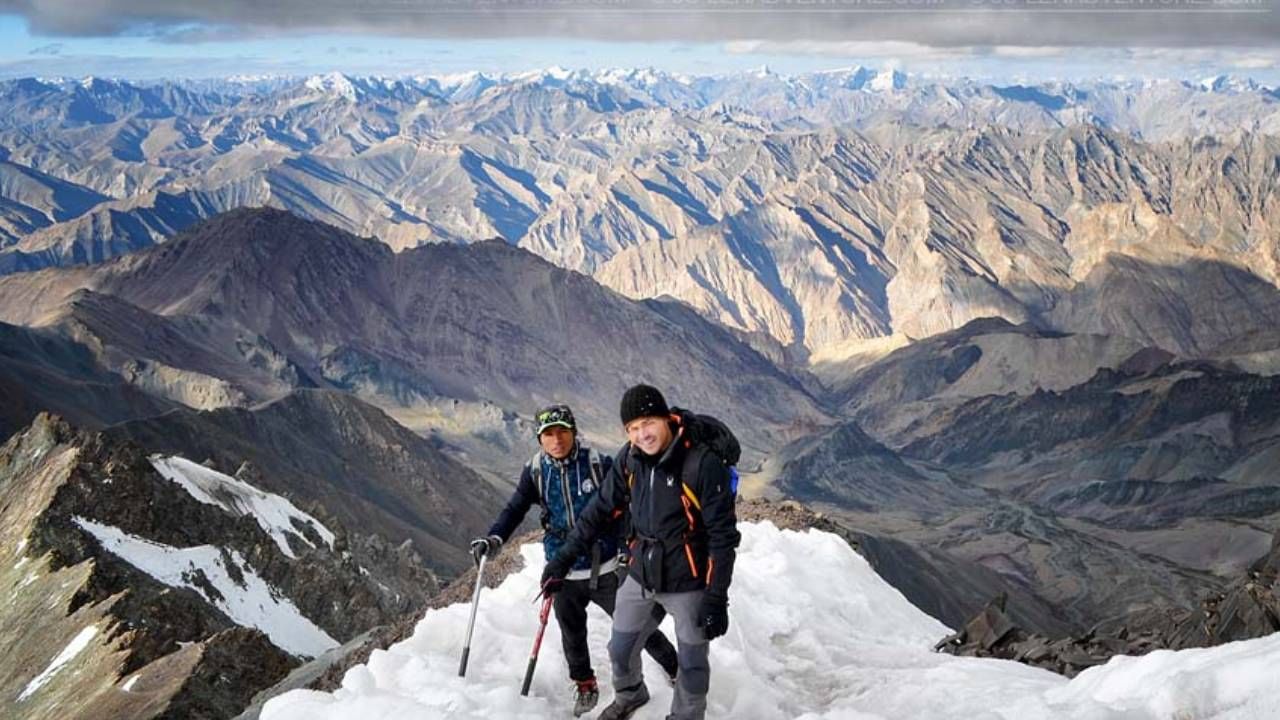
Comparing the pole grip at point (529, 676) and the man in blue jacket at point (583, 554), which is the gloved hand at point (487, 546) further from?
the pole grip at point (529, 676)

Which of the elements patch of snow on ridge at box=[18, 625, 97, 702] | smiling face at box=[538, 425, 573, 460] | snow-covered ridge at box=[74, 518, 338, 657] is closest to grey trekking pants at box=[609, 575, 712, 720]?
smiling face at box=[538, 425, 573, 460]

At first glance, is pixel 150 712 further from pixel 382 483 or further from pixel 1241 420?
pixel 1241 420

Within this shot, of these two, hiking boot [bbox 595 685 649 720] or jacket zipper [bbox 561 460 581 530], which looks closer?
hiking boot [bbox 595 685 649 720]

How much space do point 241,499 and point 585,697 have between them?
4419 centimetres

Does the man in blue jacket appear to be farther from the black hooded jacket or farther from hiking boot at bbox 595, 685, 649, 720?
the black hooded jacket

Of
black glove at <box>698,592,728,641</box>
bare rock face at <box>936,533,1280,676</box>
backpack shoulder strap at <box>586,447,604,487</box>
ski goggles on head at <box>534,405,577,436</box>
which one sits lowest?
bare rock face at <box>936,533,1280,676</box>

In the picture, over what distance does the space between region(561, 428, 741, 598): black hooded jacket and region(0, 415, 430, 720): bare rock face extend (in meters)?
11.0

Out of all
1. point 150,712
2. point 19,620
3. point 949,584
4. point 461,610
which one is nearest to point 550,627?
point 461,610

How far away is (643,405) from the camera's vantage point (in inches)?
402

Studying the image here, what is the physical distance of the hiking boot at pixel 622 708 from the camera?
452 inches

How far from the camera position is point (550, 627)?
14.2 m

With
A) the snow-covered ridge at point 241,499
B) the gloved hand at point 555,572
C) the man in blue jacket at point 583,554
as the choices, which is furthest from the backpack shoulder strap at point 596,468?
the snow-covered ridge at point 241,499

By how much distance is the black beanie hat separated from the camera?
10.2 metres

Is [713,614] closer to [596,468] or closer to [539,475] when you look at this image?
[596,468]
